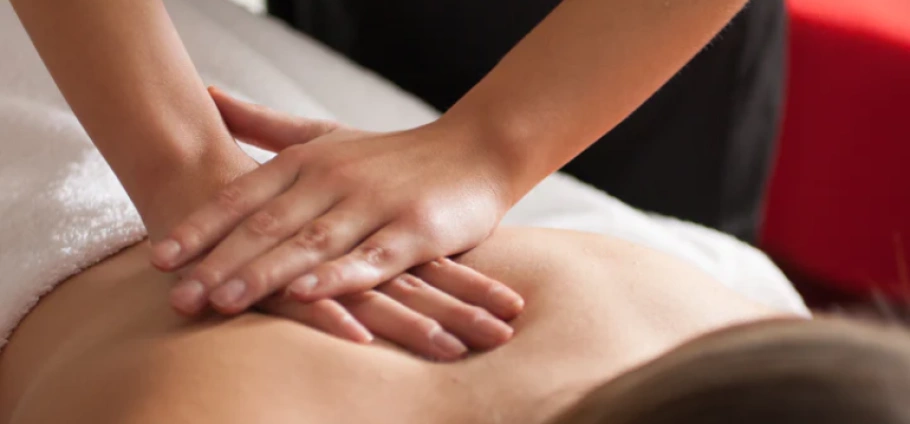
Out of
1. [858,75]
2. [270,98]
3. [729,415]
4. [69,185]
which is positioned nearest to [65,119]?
[69,185]

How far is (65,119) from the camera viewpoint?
3.22ft

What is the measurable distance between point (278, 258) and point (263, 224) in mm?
47

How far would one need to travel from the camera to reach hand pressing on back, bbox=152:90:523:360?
73 centimetres

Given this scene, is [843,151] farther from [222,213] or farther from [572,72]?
[222,213]

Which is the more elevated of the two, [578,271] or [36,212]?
[578,271]

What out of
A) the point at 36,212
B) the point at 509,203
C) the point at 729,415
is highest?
the point at 729,415

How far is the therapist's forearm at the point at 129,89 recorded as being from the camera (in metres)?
0.85

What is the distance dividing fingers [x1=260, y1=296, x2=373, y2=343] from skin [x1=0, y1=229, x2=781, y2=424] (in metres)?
0.01

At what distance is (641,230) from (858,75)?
108 centimetres

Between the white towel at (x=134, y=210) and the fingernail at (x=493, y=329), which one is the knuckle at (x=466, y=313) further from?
the white towel at (x=134, y=210)

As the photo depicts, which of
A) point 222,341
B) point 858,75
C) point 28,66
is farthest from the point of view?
point 858,75

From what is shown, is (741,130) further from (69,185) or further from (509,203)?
(69,185)

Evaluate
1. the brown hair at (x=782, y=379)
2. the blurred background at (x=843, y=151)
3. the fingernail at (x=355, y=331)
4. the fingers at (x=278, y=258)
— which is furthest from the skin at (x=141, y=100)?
the blurred background at (x=843, y=151)

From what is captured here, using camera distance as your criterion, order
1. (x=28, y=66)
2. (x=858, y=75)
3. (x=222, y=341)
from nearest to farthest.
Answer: (x=222, y=341), (x=28, y=66), (x=858, y=75)
